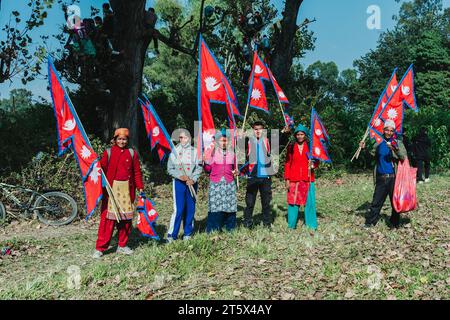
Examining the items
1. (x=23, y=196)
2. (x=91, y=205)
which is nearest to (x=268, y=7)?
(x=23, y=196)

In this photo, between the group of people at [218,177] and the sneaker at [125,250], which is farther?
the sneaker at [125,250]

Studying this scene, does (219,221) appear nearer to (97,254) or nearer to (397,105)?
(97,254)

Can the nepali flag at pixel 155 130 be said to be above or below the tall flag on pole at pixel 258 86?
below

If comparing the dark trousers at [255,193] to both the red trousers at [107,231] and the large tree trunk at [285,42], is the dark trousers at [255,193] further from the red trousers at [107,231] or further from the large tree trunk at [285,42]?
the large tree trunk at [285,42]

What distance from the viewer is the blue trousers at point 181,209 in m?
7.57

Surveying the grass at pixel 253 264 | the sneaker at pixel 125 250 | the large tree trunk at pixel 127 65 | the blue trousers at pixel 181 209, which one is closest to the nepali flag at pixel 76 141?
the sneaker at pixel 125 250

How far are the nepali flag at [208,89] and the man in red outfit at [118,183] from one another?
1.33 metres

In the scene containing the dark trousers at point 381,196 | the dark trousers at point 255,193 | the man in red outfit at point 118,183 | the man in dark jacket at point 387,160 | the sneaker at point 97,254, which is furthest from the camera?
the dark trousers at point 255,193

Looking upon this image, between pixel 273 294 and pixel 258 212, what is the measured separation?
548cm

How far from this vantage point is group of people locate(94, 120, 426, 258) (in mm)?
7109

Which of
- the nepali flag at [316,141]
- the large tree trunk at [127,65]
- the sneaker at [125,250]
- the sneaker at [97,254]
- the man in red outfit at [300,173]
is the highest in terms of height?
the large tree trunk at [127,65]

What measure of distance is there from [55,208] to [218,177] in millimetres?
4460

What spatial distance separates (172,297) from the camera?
5.22 metres
